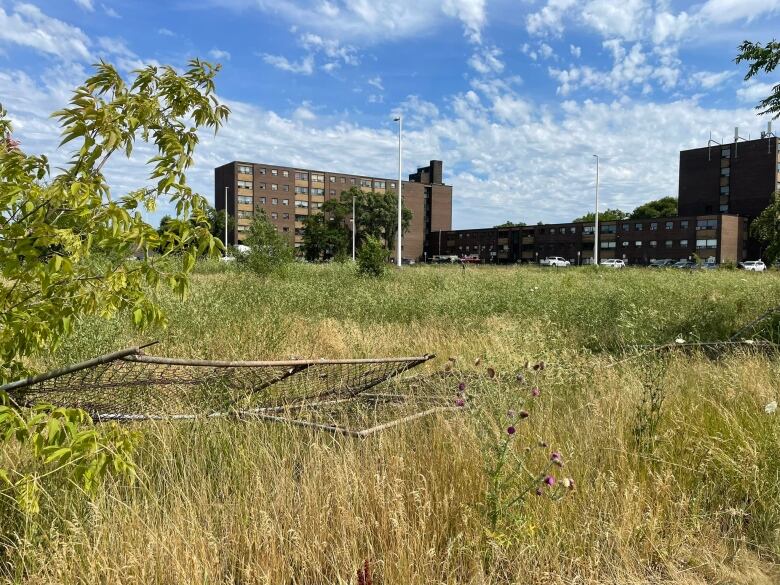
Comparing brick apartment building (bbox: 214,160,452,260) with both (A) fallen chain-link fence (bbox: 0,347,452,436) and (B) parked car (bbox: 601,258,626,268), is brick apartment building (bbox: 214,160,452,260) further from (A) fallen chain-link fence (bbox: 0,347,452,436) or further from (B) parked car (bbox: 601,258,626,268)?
(A) fallen chain-link fence (bbox: 0,347,452,436)

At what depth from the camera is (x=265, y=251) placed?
74.5 feet

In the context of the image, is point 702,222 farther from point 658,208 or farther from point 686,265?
point 658,208


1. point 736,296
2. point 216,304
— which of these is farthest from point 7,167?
point 736,296

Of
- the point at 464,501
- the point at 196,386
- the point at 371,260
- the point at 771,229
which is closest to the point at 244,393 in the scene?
the point at 196,386

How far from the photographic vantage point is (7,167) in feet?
6.84

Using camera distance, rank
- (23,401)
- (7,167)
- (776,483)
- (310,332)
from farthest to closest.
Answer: (310,332) → (776,483) → (23,401) → (7,167)

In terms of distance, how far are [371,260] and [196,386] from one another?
18929 mm

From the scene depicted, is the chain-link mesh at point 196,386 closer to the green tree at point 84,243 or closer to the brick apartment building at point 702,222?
the green tree at point 84,243

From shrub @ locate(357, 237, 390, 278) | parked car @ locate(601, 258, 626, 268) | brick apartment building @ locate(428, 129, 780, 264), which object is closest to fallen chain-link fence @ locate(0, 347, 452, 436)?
shrub @ locate(357, 237, 390, 278)

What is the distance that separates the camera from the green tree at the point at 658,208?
352ft

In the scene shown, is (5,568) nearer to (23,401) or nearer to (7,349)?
(23,401)

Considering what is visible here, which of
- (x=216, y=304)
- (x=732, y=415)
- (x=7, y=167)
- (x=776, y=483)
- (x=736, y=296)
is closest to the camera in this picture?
(x=7, y=167)

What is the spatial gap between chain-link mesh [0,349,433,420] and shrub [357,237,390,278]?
59.6 ft

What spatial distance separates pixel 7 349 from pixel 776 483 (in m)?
3.94
